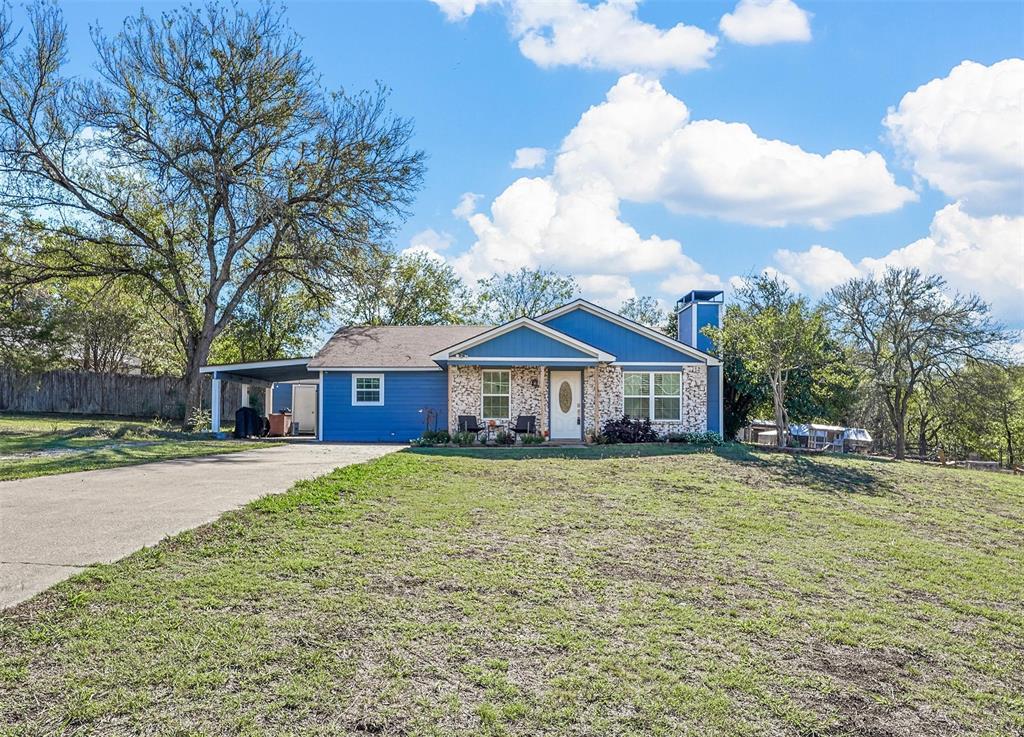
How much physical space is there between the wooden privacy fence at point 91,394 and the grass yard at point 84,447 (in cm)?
512

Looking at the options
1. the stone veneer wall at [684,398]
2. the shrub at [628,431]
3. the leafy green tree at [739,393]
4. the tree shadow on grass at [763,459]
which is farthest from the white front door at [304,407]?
the leafy green tree at [739,393]

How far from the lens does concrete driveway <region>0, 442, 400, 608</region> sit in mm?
5137

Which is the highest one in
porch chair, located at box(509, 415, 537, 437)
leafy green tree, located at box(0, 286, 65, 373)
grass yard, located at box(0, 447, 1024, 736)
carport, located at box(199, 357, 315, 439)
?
leafy green tree, located at box(0, 286, 65, 373)

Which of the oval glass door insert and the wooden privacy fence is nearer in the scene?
the oval glass door insert

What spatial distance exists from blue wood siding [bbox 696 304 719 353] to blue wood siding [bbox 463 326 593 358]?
182 inches

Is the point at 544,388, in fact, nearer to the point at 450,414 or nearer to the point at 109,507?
the point at 450,414

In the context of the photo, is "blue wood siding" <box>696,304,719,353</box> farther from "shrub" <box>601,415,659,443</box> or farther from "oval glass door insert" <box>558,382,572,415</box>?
"oval glass door insert" <box>558,382,572,415</box>

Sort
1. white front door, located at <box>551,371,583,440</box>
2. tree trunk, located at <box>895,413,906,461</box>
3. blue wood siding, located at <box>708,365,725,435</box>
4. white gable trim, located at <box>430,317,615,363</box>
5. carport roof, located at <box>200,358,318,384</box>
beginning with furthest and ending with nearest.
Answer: tree trunk, located at <box>895,413,906,461</box> → carport roof, located at <box>200,358,318,384</box> → blue wood siding, located at <box>708,365,725,435</box> → white front door, located at <box>551,371,583,440</box> → white gable trim, located at <box>430,317,615,363</box>

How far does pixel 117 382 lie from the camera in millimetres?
28141

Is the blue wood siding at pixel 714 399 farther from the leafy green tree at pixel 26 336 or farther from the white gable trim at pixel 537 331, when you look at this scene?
the leafy green tree at pixel 26 336

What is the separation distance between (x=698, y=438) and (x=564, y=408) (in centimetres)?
380

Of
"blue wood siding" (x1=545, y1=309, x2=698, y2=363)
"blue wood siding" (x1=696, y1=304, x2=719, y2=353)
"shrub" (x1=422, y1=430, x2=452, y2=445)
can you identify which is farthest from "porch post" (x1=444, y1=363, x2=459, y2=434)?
"blue wood siding" (x1=696, y1=304, x2=719, y2=353)

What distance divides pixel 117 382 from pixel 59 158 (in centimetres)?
1104

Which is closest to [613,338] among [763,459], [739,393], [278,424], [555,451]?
[555,451]
